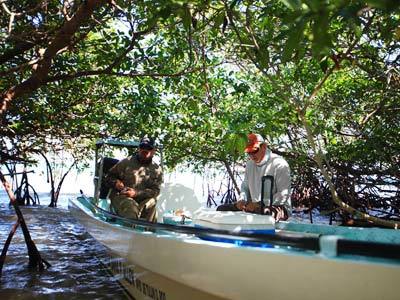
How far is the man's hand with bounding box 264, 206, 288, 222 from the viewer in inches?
140

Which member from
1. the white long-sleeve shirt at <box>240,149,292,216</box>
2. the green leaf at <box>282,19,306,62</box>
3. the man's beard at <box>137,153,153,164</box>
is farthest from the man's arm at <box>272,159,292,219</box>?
the green leaf at <box>282,19,306,62</box>

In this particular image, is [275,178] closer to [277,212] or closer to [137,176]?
[277,212]

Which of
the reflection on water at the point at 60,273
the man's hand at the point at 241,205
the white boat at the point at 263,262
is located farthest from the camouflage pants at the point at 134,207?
the man's hand at the point at 241,205

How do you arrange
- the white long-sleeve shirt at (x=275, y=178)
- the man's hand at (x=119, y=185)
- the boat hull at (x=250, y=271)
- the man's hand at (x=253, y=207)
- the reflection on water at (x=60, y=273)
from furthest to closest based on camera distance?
the man's hand at (x=119, y=185) < the reflection on water at (x=60, y=273) < the white long-sleeve shirt at (x=275, y=178) < the man's hand at (x=253, y=207) < the boat hull at (x=250, y=271)

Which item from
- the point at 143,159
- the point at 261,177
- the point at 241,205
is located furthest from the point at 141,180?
the point at 261,177

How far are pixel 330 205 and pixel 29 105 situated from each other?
29.1 feet

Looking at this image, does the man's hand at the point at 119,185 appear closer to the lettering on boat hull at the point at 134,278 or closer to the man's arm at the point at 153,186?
the man's arm at the point at 153,186

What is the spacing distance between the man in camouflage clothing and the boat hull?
5.06 ft

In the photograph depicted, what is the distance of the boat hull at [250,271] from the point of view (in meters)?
1.60

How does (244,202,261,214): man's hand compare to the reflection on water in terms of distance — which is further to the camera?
the reflection on water

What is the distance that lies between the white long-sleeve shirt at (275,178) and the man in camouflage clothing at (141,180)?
1.32m

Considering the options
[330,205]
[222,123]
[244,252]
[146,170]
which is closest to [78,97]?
[146,170]

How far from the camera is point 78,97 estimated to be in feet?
26.5

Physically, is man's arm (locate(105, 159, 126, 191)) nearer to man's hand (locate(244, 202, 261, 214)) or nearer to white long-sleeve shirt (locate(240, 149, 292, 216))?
white long-sleeve shirt (locate(240, 149, 292, 216))
